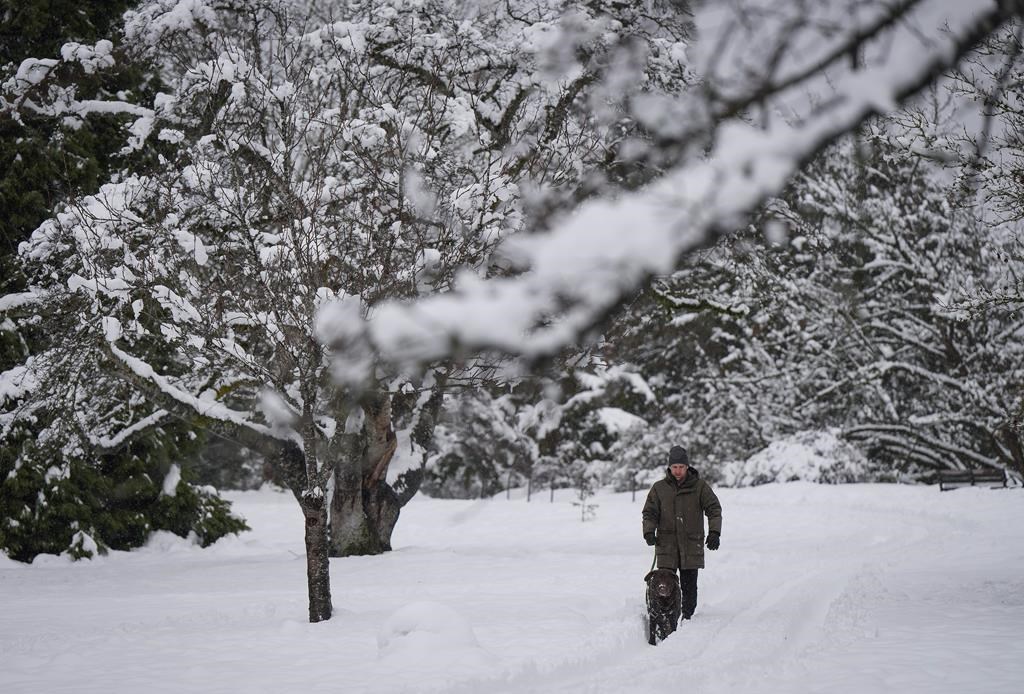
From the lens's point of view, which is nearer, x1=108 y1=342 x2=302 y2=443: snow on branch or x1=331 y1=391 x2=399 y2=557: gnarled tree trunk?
x1=108 y1=342 x2=302 y2=443: snow on branch

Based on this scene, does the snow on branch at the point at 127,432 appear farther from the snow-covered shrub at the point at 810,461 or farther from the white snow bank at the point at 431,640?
the snow-covered shrub at the point at 810,461

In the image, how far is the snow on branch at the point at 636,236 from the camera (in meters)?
1.64

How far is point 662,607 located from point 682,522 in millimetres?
1022

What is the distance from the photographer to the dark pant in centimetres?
732

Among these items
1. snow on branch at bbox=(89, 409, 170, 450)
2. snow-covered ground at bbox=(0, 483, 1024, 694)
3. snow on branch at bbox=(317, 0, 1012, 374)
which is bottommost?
snow-covered ground at bbox=(0, 483, 1024, 694)

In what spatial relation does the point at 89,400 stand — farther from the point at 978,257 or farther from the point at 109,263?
the point at 978,257

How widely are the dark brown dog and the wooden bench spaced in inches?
575

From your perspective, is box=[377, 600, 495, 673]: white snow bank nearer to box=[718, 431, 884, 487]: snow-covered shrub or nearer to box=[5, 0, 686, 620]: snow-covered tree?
box=[5, 0, 686, 620]: snow-covered tree

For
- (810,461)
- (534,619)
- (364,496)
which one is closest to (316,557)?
(534,619)

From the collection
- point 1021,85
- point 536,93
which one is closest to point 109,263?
point 536,93

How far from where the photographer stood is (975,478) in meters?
18.7

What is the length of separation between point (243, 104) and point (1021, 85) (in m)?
7.84

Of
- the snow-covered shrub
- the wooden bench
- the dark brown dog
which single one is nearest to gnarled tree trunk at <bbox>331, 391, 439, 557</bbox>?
the dark brown dog

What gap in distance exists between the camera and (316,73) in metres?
10.4
